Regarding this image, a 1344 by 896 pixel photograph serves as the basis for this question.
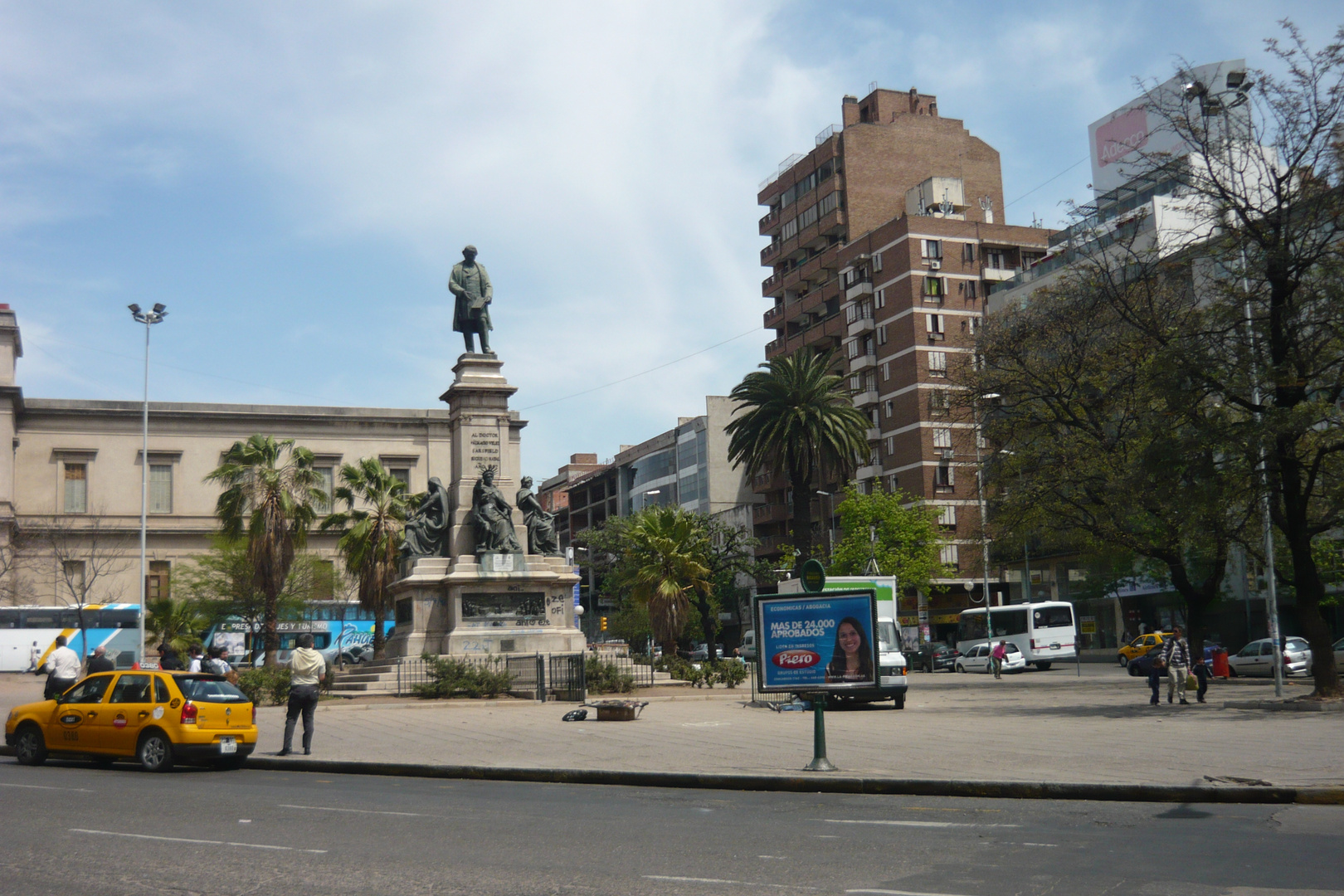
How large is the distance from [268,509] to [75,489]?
119 ft

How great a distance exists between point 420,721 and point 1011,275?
5939 cm

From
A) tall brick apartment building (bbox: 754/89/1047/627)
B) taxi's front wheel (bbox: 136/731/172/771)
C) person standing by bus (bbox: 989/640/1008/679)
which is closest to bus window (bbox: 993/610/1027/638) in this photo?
person standing by bus (bbox: 989/640/1008/679)

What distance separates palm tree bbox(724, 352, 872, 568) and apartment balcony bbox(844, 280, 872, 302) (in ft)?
59.1

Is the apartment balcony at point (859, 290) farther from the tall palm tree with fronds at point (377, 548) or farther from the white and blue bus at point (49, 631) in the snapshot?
the white and blue bus at point (49, 631)

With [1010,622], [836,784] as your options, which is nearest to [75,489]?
[1010,622]

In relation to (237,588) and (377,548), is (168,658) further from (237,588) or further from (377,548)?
(237,588)

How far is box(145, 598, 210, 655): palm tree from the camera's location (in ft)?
172

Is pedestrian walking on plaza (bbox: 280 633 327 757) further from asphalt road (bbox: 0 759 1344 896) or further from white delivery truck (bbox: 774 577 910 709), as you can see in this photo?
white delivery truck (bbox: 774 577 910 709)

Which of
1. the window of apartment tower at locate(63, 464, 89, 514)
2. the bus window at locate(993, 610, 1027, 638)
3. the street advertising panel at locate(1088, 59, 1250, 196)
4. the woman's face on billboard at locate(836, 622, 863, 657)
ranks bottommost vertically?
the bus window at locate(993, 610, 1027, 638)

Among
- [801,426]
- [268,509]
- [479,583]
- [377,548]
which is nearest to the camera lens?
[479,583]

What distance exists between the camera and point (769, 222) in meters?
87.6

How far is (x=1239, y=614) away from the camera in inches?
2181

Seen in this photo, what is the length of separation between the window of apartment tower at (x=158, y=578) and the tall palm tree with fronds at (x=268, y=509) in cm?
2935

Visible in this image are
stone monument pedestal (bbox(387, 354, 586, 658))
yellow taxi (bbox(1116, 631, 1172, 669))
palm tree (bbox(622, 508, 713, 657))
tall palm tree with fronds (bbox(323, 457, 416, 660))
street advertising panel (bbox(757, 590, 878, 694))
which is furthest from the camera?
yellow taxi (bbox(1116, 631, 1172, 669))
